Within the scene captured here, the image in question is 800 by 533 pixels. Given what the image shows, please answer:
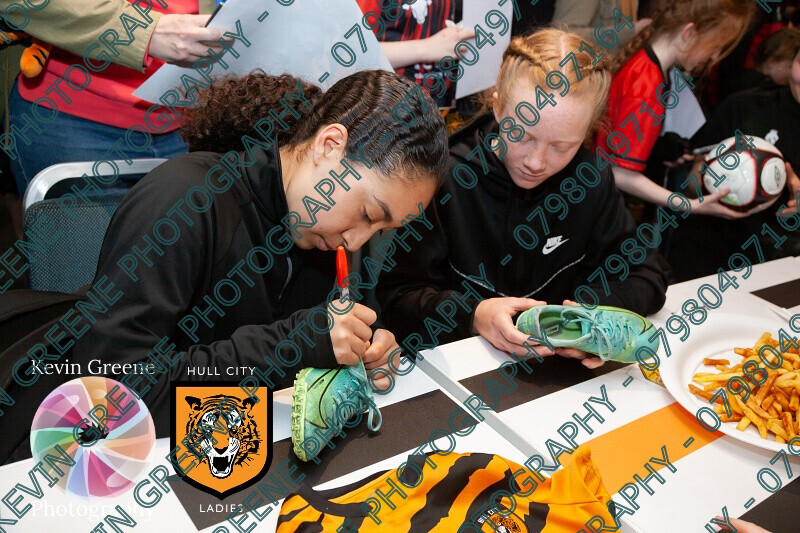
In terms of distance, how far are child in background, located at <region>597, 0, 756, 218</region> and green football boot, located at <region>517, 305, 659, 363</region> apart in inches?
40.6

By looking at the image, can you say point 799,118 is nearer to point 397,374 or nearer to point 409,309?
point 409,309

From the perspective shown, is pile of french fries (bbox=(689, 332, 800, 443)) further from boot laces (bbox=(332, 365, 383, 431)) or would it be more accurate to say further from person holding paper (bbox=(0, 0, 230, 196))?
person holding paper (bbox=(0, 0, 230, 196))

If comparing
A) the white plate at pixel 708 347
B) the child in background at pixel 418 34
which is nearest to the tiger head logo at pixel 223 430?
the white plate at pixel 708 347

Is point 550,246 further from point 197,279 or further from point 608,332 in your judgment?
point 197,279

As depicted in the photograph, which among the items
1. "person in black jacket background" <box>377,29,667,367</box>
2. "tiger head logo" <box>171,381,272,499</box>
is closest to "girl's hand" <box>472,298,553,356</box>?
"person in black jacket background" <box>377,29,667,367</box>

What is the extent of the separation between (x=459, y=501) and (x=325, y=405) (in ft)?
0.69

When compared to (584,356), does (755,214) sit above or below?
below

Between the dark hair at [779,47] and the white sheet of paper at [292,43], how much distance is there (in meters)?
1.84

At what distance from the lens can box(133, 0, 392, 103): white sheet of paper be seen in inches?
46.7

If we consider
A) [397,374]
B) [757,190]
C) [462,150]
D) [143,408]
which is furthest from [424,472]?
[757,190]

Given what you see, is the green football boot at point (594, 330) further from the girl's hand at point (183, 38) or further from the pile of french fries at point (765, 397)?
the girl's hand at point (183, 38)

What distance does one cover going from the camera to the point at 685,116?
6.86 feet

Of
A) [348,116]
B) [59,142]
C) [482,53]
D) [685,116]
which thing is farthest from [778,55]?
[59,142]

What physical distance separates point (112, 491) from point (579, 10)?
1.83 meters
